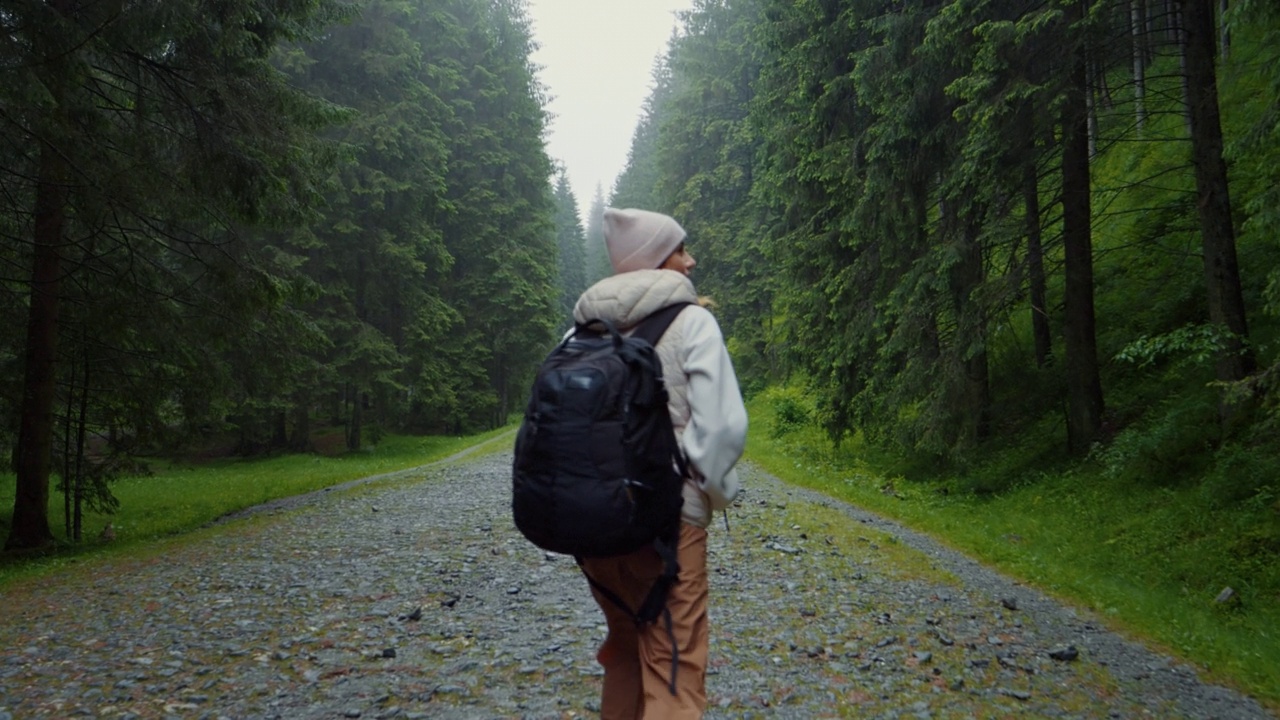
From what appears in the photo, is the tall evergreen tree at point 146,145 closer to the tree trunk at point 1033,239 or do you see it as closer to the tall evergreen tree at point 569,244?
the tree trunk at point 1033,239

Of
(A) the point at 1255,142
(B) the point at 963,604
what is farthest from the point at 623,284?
(A) the point at 1255,142

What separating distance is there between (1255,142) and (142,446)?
13.0m

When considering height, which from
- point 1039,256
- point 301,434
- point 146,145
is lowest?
point 301,434

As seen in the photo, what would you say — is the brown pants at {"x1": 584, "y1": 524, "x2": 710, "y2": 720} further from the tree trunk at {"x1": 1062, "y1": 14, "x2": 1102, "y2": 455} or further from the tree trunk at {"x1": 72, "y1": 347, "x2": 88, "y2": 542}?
the tree trunk at {"x1": 72, "y1": 347, "x2": 88, "y2": 542}

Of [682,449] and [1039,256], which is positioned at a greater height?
[1039,256]

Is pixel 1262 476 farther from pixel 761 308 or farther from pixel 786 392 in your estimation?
pixel 761 308

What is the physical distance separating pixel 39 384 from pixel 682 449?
401 inches

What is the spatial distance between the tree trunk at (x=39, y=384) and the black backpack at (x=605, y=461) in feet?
30.9

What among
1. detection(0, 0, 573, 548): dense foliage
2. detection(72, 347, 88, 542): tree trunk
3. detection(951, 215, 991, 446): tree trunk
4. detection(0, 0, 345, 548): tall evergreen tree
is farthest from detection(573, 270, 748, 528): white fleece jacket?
detection(72, 347, 88, 542): tree trunk

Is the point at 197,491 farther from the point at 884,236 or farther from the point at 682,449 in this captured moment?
the point at 682,449

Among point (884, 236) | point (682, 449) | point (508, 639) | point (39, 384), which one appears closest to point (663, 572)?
point (682, 449)

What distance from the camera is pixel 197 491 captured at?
52.0 ft

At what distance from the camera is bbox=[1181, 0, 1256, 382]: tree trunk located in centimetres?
780

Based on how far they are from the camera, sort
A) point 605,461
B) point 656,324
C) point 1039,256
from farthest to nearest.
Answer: point 1039,256, point 656,324, point 605,461
